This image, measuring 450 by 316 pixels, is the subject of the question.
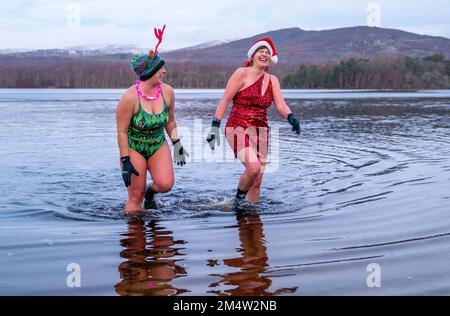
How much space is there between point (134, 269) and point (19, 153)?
9135 mm

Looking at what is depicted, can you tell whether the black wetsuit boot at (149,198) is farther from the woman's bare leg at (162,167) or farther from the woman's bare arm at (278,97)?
the woman's bare arm at (278,97)

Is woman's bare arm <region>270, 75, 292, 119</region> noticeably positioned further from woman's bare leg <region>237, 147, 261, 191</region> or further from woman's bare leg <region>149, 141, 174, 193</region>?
woman's bare leg <region>149, 141, 174, 193</region>

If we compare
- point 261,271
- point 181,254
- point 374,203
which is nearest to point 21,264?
point 181,254

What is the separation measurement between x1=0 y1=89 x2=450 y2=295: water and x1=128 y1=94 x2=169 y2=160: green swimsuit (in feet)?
2.47

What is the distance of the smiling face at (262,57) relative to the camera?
739cm

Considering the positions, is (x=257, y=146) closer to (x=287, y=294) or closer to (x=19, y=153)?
(x=287, y=294)

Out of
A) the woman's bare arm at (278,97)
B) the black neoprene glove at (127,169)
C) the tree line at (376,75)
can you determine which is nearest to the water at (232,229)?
the black neoprene glove at (127,169)

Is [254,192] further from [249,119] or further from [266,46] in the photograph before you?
[266,46]

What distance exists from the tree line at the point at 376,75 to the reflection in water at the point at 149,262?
3297 inches

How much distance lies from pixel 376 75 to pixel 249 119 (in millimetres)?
88354

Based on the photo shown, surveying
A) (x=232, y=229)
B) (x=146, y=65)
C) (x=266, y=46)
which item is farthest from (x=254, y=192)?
(x=146, y=65)

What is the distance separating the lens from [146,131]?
6.95 meters

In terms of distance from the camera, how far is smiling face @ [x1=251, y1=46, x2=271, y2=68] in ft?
24.2

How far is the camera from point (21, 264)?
16.9ft
